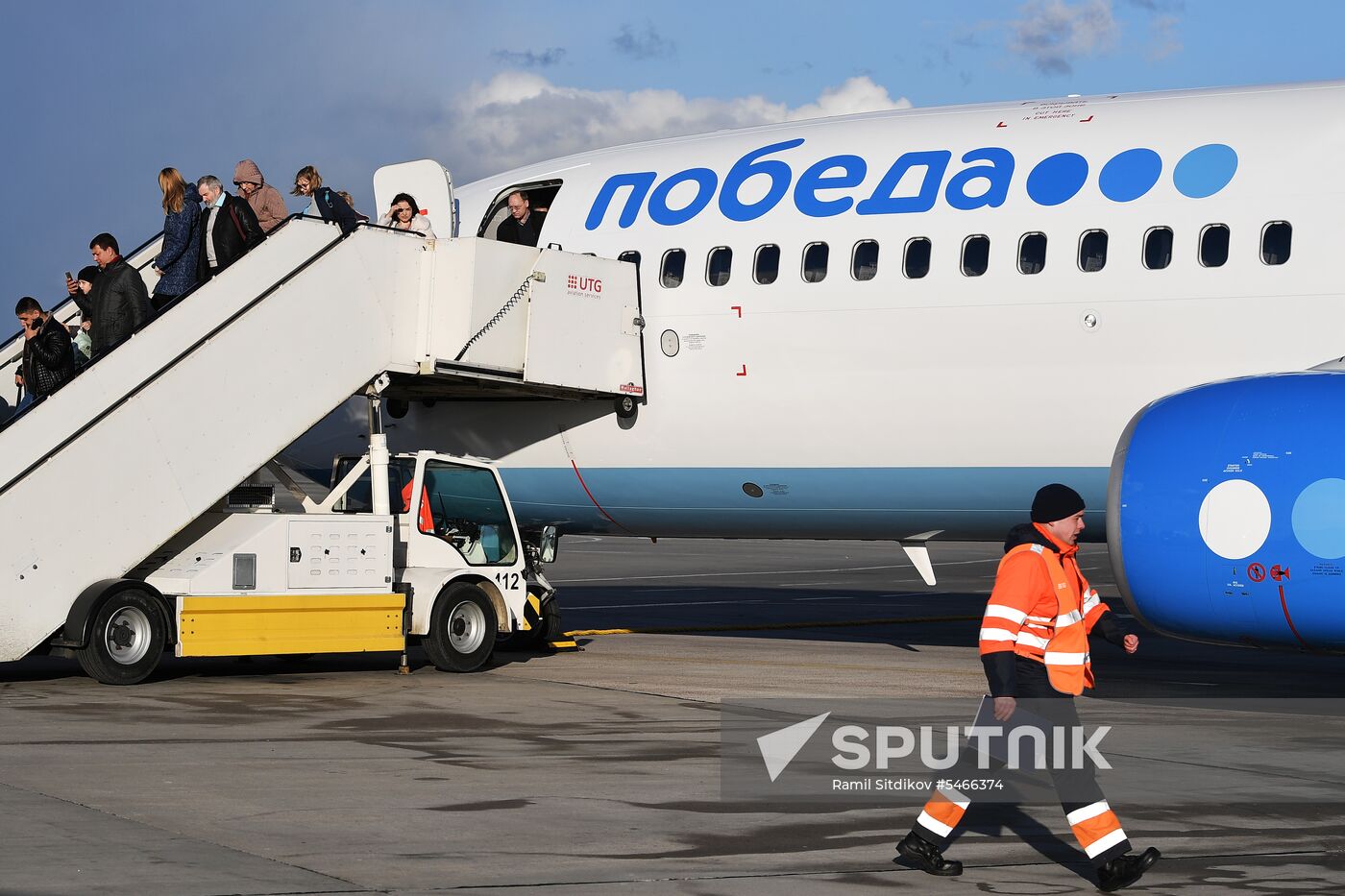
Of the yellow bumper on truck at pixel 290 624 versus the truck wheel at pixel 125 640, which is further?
the yellow bumper on truck at pixel 290 624

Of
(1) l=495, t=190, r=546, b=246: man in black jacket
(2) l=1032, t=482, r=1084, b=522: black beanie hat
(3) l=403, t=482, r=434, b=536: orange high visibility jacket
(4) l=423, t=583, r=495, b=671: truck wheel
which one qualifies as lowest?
(4) l=423, t=583, r=495, b=671: truck wheel

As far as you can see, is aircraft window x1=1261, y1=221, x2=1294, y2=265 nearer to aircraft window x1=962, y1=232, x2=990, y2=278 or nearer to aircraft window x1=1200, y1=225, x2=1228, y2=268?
aircraft window x1=1200, y1=225, x2=1228, y2=268

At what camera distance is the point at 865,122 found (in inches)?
727

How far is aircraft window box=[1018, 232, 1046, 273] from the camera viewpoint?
16.6 m

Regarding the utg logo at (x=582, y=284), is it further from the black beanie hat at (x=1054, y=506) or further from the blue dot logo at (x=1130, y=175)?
the black beanie hat at (x=1054, y=506)

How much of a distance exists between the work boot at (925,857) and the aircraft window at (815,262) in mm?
9698

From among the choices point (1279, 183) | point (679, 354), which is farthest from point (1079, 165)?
point (679, 354)

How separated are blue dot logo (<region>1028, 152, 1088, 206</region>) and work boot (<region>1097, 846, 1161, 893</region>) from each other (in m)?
9.44

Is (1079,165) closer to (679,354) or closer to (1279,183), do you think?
(1279,183)

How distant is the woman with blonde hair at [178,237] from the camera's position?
1755 cm

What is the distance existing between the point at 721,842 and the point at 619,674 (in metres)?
8.66

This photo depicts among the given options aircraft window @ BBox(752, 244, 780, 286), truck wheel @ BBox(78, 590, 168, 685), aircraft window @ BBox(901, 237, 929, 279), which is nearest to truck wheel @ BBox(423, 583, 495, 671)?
truck wheel @ BBox(78, 590, 168, 685)

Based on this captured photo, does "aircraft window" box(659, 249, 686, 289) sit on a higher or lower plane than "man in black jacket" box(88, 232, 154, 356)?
higher

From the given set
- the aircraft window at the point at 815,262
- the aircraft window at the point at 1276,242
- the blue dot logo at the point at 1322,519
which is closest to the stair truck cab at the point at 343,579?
the aircraft window at the point at 815,262
